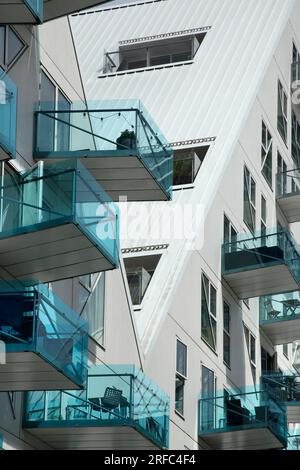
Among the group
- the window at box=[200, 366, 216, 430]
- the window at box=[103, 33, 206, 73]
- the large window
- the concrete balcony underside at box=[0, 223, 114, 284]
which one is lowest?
the concrete balcony underside at box=[0, 223, 114, 284]

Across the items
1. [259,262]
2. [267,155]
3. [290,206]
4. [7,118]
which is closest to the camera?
[7,118]

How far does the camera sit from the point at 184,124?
4400cm

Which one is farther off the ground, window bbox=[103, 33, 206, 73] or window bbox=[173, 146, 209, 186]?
window bbox=[103, 33, 206, 73]

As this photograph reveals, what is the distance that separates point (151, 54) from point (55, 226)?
86.5 ft

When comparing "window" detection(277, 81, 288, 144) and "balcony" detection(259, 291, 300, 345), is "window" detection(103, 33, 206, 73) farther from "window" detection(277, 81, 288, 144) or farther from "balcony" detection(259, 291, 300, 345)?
"balcony" detection(259, 291, 300, 345)

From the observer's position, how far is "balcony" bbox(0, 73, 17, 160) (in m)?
23.6

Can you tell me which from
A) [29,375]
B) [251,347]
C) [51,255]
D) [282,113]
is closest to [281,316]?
[251,347]

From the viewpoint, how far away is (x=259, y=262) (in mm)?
41875

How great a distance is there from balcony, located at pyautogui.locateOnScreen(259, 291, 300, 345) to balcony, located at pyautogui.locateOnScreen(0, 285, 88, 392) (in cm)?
1987

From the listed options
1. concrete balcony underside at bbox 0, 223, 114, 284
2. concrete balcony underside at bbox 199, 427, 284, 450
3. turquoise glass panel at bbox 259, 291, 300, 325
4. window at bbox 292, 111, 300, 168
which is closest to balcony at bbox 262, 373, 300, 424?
concrete balcony underside at bbox 199, 427, 284, 450

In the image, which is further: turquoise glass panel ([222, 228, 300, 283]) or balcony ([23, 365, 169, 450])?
turquoise glass panel ([222, 228, 300, 283])

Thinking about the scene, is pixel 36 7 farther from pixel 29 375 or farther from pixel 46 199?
pixel 29 375

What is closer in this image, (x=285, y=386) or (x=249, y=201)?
(x=285, y=386)

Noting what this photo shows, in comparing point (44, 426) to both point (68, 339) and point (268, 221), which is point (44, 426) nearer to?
point (68, 339)
